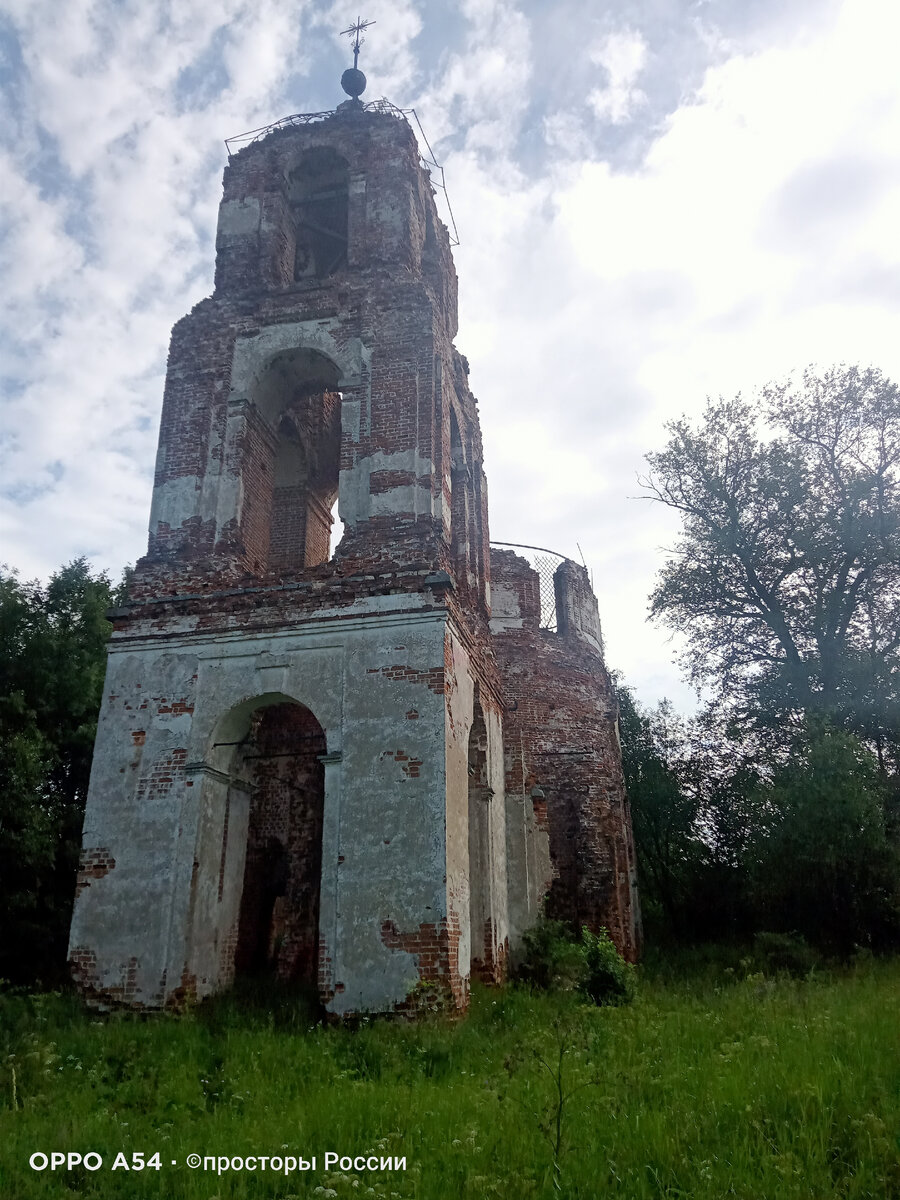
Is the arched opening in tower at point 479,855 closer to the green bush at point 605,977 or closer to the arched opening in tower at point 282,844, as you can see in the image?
the green bush at point 605,977

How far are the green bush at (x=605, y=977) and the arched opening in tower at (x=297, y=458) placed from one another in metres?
6.31

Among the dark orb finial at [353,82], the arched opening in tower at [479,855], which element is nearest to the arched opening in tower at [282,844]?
the arched opening in tower at [479,855]

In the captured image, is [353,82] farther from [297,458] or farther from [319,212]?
[297,458]

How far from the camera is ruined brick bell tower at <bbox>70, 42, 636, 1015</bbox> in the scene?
8867 mm

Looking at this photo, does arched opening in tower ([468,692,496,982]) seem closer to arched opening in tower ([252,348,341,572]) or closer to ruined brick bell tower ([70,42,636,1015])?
ruined brick bell tower ([70,42,636,1015])

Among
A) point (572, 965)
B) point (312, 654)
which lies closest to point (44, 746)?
point (312, 654)

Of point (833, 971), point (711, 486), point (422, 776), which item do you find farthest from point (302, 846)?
point (711, 486)

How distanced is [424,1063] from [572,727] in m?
9.08

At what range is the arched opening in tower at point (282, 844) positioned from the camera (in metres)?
10.5

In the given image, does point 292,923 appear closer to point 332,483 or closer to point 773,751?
point 332,483

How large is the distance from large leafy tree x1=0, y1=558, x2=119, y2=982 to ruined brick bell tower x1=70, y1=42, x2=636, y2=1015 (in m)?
4.16

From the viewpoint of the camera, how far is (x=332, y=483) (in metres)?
13.9

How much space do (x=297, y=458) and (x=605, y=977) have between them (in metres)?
8.43

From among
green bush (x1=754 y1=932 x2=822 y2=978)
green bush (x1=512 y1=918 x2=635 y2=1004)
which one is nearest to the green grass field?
green bush (x1=512 y1=918 x2=635 y2=1004)
